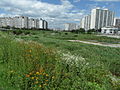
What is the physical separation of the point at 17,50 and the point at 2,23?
118 metres

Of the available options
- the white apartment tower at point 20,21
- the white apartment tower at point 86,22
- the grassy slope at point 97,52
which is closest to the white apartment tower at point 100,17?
the white apartment tower at point 86,22

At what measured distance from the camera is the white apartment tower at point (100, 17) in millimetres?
102938

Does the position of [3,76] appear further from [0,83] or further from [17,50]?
[17,50]

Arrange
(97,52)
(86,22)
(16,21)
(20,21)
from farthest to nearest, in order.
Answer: (86,22) < (16,21) < (20,21) < (97,52)

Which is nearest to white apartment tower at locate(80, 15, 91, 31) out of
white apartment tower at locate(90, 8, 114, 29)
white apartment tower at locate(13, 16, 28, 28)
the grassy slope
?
white apartment tower at locate(90, 8, 114, 29)

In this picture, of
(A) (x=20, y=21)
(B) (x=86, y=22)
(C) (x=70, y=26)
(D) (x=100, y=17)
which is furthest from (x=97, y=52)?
(C) (x=70, y=26)

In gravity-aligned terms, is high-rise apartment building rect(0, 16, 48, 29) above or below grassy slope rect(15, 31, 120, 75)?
above

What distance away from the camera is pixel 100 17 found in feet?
343

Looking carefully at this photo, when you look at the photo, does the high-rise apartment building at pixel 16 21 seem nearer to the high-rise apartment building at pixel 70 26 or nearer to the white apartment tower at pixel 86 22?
the white apartment tower at pixel 86 22

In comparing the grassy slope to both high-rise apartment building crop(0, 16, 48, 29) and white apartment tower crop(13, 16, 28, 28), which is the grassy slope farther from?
high-rise apartment building crop(0, 16, 48, 29)

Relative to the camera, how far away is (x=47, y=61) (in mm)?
4199

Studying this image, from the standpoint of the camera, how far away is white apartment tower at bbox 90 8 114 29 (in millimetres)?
102938

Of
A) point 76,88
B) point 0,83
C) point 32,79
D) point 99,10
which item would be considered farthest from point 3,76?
point 99,10

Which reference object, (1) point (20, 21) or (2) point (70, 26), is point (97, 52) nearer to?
(1) point (20, 21)
